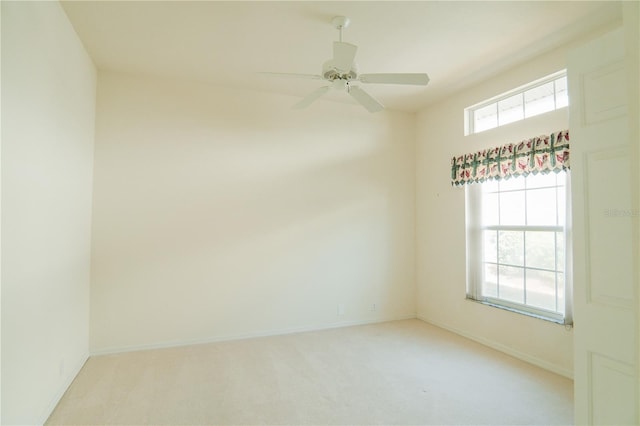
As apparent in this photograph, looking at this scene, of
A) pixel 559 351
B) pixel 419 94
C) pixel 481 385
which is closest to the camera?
pixel 481 385

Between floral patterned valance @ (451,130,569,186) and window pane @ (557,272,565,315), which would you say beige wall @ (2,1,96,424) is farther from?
window pane @ (557,272,565,315)

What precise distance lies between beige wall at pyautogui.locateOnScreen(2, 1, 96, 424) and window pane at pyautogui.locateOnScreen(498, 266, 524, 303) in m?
4.04

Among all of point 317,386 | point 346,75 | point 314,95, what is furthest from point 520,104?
point 317,386

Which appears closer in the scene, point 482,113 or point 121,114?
point 121,114

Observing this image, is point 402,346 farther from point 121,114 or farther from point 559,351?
point 121,114

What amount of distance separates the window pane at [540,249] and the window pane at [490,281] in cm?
44

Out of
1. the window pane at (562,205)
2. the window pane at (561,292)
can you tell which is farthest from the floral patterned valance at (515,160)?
the window pane at (561,292)

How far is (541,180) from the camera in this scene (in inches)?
123

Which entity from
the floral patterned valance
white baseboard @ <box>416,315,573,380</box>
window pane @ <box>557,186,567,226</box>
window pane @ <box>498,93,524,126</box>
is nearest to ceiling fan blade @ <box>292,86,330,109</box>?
the floral patterned valance

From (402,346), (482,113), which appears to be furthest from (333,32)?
(402,346)

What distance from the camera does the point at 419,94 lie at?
4.01 m

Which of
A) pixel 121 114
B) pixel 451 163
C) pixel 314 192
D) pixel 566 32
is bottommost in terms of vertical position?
pixel 314 192

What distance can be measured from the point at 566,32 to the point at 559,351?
2.74 meters

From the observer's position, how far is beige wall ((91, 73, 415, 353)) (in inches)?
131
